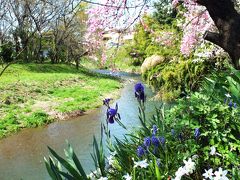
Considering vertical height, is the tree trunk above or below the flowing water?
above

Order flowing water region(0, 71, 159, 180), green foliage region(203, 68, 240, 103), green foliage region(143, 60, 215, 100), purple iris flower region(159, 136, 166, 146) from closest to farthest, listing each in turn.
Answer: purple iris flower region(159, 136, 166, 146) → green foliage region(203, 68, 240, 103) → flowing water region(0, 71, 159, 180) → green foliage region(143, 60, 215, 100)

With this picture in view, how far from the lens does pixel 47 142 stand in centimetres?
1095

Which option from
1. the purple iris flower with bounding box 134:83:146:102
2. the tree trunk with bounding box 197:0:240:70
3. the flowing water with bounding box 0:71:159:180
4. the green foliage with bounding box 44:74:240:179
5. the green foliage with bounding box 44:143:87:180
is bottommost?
the flowing water with bounding box 0:71:159:180

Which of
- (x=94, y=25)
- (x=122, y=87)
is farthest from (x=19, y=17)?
(x=94, y=25)

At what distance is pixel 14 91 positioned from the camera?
674 inches

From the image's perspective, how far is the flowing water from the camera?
8.33 metres

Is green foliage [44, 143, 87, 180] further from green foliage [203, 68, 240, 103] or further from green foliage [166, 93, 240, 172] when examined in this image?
green foliage [203, 68, 240, 103]

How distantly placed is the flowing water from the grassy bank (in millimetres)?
666

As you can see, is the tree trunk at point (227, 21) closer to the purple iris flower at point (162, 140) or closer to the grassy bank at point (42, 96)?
the purple iris flower at point (162, 140)

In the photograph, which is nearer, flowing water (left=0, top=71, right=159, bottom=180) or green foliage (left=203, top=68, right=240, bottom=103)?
green foliage (left=203, top=68, right=240, bottom=103)

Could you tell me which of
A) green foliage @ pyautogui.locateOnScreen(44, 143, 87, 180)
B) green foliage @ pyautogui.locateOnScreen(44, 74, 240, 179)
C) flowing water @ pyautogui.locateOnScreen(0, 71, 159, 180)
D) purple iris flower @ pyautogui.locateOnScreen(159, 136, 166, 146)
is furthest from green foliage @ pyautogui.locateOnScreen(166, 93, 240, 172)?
flowing water @ pyautogui.locateOnScreen(0, 71, 159, 180)

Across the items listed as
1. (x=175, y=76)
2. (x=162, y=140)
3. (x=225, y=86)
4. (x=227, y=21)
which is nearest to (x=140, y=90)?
(x=162, y=140)

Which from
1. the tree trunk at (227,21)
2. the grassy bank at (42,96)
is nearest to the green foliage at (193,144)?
the tree trunk at (227,21)

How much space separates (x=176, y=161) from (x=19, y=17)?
1027 inches
